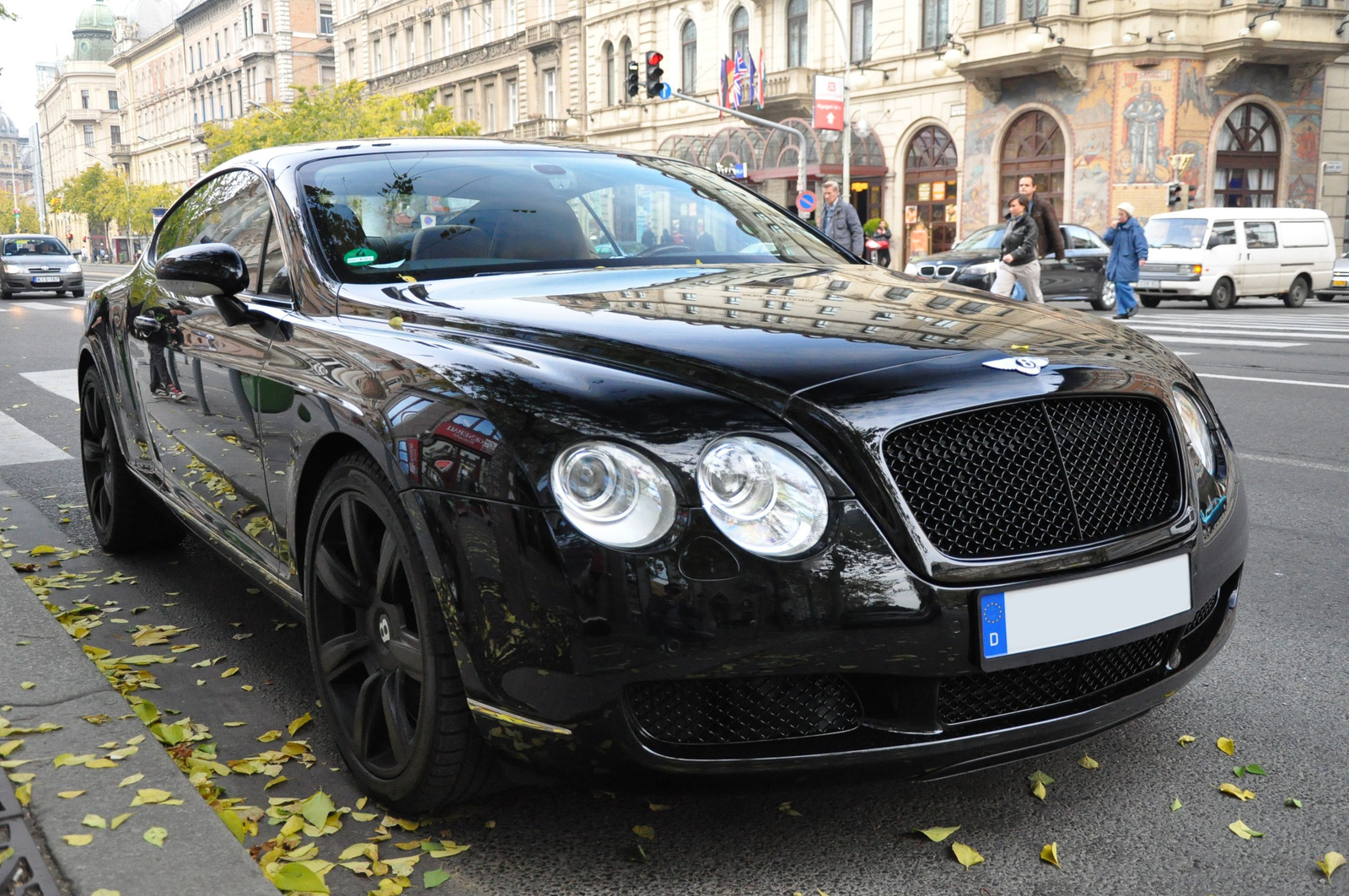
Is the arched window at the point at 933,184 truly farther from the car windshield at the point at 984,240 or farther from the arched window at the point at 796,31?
the car windshield at the point at 984,240

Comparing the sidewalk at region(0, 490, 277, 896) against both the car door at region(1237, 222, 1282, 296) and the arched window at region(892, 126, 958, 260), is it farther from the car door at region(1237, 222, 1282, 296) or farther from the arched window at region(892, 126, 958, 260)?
the arched window at region(892, 126, 958, 260)

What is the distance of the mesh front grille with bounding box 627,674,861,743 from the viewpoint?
2156 millimetres

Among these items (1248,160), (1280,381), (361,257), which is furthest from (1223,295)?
(361,257)

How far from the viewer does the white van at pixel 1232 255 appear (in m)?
23.1

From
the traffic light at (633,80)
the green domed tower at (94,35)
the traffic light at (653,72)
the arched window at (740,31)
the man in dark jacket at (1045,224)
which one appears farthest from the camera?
the green domed tower at (94,35)

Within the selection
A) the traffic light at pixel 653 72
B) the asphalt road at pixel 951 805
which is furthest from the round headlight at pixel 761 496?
the traffic light at pixel 653 72

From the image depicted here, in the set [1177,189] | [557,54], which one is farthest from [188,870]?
[557,54]

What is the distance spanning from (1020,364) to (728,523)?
26.6 inches

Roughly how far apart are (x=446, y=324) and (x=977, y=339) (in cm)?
110

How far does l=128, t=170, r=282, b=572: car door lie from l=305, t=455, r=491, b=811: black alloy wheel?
1.40 ft

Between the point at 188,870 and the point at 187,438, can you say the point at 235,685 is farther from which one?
the point at 188,870

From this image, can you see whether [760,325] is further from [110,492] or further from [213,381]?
[110,492]

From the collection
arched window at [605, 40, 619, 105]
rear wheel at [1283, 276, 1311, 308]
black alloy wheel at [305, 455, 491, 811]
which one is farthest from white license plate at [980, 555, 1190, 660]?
arched window at [605, 40, 619, 105]

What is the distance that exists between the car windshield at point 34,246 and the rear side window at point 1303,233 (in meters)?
26.7
